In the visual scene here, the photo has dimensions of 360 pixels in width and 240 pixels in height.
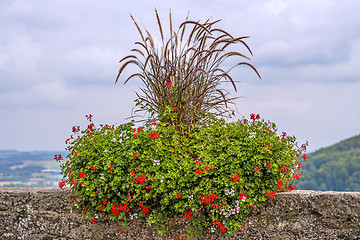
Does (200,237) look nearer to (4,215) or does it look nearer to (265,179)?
(265,179)

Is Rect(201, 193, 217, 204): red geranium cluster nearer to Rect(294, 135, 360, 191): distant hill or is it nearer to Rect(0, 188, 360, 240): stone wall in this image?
Rect(0, 188, 360, 240): stone wall

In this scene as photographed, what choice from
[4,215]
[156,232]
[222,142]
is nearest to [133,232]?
[156,232]

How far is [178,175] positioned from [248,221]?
0.92m

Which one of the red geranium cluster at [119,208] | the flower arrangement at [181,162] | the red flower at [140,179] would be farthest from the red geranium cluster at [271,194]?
the red geranium cluster at [119,208]

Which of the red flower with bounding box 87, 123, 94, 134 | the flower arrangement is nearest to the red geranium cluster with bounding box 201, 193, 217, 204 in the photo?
the flower arrangement

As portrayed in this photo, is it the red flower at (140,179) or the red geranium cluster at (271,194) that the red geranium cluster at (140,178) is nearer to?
the red flower at (140,179)

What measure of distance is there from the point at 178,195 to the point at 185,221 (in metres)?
0.38

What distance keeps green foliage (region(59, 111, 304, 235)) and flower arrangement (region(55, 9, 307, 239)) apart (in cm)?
1

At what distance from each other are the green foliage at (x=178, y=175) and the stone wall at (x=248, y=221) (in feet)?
0.43

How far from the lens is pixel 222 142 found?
3607mm

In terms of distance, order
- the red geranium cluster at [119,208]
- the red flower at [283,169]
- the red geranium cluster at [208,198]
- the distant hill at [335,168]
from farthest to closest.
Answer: the distant hill at [335,168] < the red flower at [283,169] < the red geranium cluster at [119,208] < the red geranium cluster at [208,198]

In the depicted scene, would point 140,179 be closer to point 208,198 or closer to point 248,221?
point 208,198

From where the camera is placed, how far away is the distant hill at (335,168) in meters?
36.2

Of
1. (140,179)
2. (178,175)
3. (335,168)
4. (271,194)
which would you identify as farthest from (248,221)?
(335,168)
